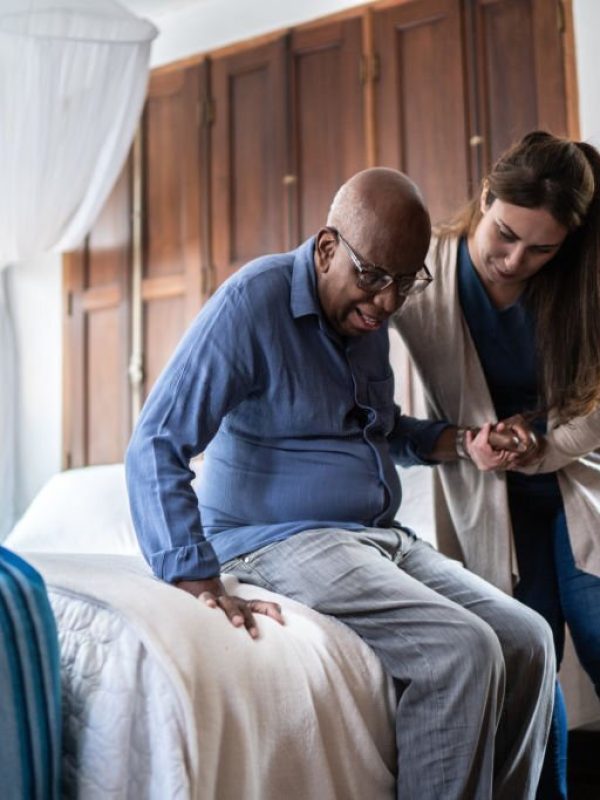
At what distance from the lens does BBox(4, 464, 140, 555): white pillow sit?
278 centimetres

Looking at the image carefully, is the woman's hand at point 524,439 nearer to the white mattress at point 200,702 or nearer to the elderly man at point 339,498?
the elderly man at point 339,498

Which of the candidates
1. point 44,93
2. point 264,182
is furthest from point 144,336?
point 44,93

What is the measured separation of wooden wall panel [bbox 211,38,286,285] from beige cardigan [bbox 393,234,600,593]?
1614mm

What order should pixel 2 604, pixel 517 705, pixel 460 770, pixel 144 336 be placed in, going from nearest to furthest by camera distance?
pixel 2 604, pixel 460 770, pixel 517 705, pixel 144 336

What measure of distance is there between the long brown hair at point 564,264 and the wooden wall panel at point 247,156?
165 cm

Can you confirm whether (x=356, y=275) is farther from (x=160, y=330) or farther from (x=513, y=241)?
(x=160, y=330)

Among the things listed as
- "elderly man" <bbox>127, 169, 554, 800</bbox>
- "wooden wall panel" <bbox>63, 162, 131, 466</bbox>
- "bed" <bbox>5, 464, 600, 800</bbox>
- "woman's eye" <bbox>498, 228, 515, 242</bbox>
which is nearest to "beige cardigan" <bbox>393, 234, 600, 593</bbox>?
"woman's eye" <bbox>498, 228, 515, 242</bbox>

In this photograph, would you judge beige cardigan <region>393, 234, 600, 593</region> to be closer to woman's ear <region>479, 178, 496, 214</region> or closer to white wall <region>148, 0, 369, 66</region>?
woman's ear <region>479, 178, 496, 214</region>

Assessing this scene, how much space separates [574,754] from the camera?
8.26ft

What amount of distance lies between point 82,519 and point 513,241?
1.63m

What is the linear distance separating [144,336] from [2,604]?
2.77 meters

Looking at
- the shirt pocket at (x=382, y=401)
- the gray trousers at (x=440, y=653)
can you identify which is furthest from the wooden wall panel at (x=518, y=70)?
Result: the gray trousers at (x=440, y=653)

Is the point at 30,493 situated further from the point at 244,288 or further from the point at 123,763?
the point at 123,763

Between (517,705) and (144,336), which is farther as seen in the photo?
(144,336)
